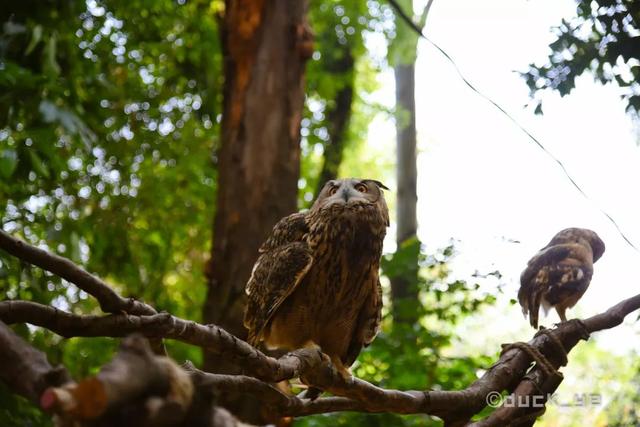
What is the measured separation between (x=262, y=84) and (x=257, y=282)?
6.51 feet

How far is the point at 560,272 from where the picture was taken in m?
2.42

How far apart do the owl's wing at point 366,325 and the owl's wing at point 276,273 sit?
30 centimetres

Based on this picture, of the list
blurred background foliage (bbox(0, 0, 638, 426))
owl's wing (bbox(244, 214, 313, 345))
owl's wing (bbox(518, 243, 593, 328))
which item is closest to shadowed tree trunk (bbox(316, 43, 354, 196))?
blurred background foliage (bbox(0, 0, 638, 426))

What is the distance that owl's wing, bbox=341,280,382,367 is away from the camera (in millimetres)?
2816

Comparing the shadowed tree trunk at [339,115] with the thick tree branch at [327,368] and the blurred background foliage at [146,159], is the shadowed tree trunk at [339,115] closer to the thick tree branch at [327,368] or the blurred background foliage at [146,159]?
the blurred background foliage at [146,159]

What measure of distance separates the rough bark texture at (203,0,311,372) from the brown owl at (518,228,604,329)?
6.02 ft

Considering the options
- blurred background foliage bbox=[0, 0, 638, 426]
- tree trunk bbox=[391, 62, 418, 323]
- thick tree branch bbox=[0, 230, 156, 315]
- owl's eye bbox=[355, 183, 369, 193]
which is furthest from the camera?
tree trunk bbox=[391, 62, 418, 323]

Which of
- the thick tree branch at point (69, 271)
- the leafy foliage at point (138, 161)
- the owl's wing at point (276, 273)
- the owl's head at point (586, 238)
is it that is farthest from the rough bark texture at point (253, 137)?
the thick tree branch at point (69, 271)

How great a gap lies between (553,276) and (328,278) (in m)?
0.76

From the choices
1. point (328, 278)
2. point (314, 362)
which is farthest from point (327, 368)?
point (328, 278)

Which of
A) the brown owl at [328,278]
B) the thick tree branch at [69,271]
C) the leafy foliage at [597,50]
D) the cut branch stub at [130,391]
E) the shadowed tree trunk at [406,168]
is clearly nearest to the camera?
the cut branch stub at [130,391]

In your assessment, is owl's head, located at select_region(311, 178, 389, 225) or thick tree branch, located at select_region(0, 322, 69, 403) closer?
thick tree branch, located at select_region(0, 322, 69, 403)

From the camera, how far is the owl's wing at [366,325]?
2816 mm

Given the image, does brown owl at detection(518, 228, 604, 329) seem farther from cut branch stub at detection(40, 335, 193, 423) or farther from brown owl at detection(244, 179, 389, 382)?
cut branch stub at detection(40, 335, 193, 423)
